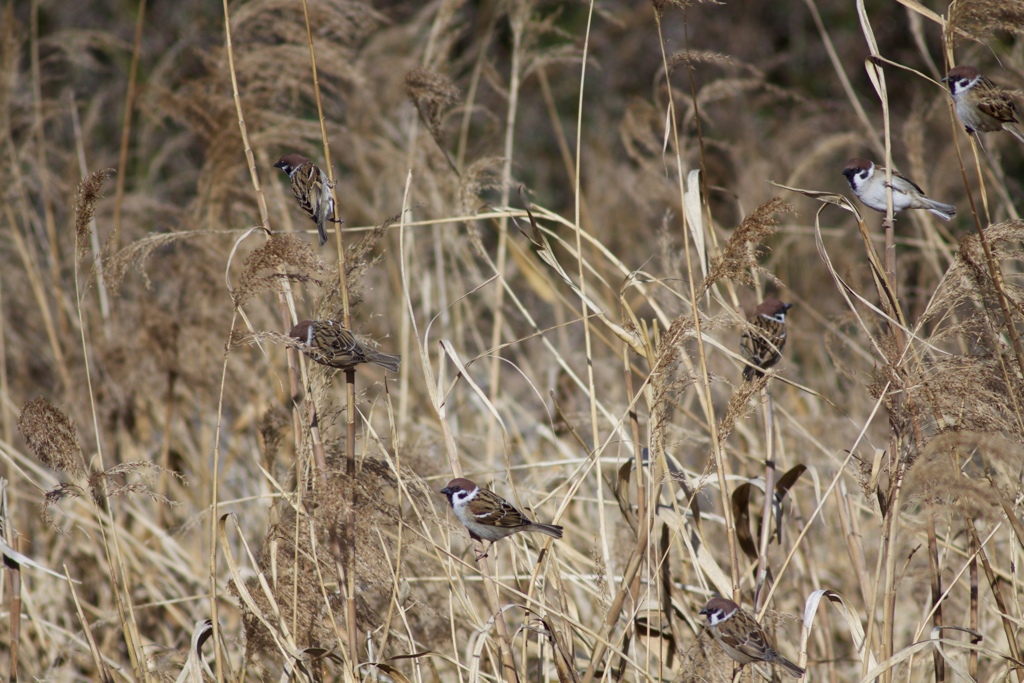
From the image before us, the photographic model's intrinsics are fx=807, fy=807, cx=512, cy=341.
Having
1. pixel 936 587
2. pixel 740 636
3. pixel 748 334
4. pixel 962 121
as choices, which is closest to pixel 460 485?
pixel 740 636

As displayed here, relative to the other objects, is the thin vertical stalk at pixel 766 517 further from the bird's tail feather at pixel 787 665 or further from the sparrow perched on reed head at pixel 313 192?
the sparrow perched on reed head at pixel 313 192

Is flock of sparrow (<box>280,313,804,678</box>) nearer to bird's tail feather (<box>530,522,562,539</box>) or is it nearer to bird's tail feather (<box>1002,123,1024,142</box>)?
bird's tail feather (<box>530,522,562,539</box>)

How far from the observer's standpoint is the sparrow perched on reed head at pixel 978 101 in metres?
1.67

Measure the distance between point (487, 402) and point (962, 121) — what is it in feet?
3.98

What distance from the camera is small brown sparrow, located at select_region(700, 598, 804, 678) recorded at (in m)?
1.62

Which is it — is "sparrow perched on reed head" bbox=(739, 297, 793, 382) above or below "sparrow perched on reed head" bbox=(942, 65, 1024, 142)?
below

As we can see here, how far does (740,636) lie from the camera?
166cm

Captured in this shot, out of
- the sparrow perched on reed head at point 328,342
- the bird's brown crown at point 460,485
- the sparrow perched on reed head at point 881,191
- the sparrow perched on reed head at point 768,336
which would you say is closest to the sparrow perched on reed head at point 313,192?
the sparrow perched on reed head at point 328,342

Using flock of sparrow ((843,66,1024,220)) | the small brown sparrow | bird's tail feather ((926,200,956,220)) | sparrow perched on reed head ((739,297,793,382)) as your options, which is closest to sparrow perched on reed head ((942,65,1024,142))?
flock of sparrow ((843,66,1024,220))

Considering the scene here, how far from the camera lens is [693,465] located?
13.3 ft

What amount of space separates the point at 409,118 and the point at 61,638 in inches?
131

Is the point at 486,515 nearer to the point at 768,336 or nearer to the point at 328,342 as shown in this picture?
the point at 328,342

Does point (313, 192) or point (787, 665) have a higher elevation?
point (313, 192)

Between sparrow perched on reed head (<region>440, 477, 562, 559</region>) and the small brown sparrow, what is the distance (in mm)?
379
